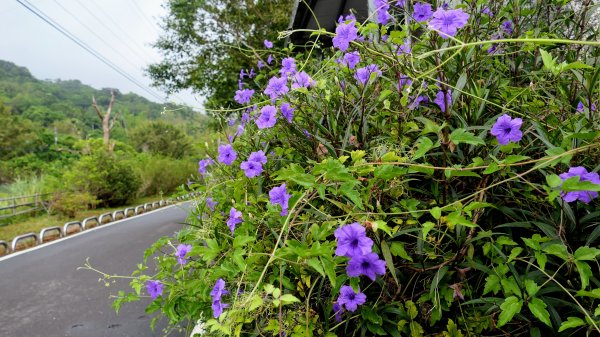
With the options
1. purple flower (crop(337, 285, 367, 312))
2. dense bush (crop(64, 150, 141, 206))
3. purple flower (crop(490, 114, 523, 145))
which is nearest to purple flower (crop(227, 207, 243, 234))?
purple flower (crop(337, 285, 367, 312))

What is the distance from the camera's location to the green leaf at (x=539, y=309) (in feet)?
2.71

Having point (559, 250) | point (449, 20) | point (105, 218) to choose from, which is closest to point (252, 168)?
point (449, 20)

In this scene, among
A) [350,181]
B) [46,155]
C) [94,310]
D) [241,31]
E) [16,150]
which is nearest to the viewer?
[350,181]

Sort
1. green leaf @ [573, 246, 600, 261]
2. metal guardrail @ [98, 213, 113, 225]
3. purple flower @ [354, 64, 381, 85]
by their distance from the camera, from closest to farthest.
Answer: green leaf @ [573, 246, 600, 261], purple flower @ [354, 64, 381, 85], metal guardrail @ [98, 213, 113, 225]

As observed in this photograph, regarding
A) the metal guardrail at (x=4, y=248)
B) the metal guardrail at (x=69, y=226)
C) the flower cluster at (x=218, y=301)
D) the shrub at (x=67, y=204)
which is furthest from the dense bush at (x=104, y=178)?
the flower cluster at (x=218, y=301)

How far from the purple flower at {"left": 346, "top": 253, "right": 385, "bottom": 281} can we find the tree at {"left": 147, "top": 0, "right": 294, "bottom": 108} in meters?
10.7

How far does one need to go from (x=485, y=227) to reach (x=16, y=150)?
38467 millimetres

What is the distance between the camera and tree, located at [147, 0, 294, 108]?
1226cm

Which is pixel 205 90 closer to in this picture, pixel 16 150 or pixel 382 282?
pixel 382 282

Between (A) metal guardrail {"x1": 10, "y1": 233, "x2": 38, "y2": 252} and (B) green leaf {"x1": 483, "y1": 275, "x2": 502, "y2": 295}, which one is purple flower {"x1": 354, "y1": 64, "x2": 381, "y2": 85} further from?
(A) metal guardrail {"x1": 10, "y1": 233, "x2": 38, "y2": 252}

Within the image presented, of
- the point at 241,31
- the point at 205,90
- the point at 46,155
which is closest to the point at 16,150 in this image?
the point at 46,155

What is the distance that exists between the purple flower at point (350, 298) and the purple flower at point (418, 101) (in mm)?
581

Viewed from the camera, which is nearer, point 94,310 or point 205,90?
point 94,310

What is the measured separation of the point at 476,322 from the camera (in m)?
0.99
